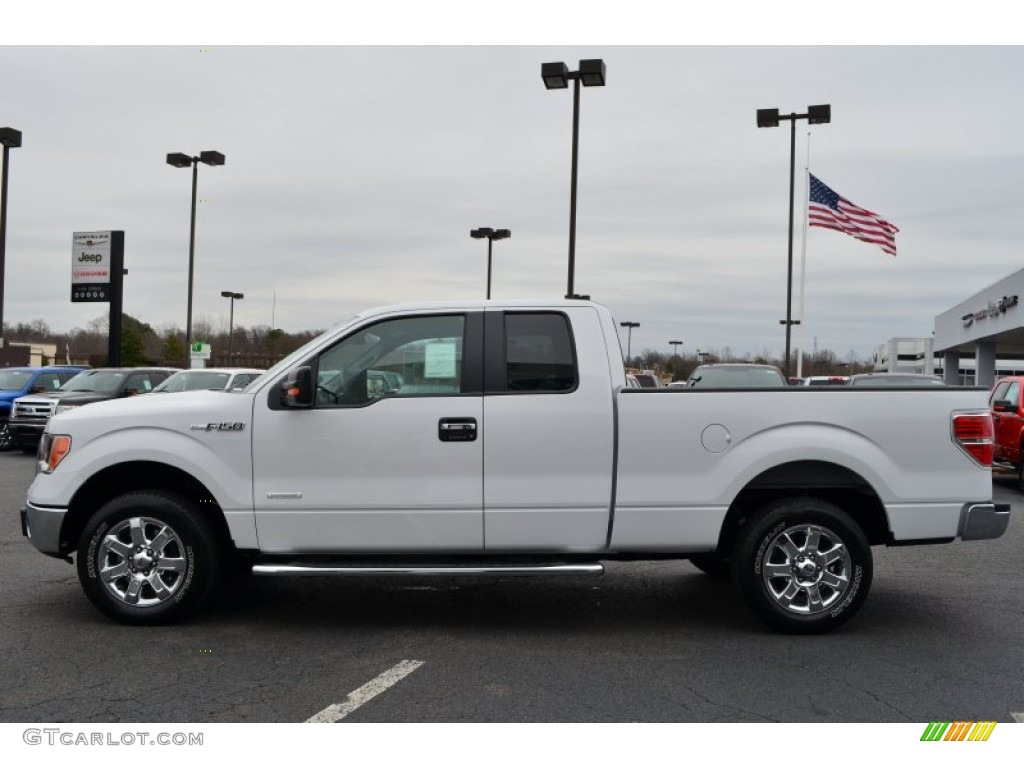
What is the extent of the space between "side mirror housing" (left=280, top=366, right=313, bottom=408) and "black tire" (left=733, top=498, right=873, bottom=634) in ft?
9.22

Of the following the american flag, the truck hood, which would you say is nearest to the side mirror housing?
the truck hood

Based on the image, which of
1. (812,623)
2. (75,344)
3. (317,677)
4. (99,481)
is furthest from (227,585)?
(75,344)

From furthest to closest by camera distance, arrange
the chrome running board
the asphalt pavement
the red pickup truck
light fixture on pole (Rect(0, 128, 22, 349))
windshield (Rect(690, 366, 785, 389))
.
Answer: light fixture on pole (Rect(0, 128, 22, 349)), windshield (Rect(690, 366, 785, 389)), the red pickup truck, the chrome running board, the asphalt pavement

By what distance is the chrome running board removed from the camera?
5691 millimetres

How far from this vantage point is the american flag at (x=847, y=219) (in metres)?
25.5

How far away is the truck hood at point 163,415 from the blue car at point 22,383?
48.1 feet

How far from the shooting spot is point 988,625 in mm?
6238

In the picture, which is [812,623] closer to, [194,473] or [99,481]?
[194,473]

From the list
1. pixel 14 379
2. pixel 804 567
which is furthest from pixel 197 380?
pixel 804 567

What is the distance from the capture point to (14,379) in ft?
64.7

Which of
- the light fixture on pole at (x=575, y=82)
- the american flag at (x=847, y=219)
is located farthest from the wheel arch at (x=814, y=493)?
the american flag at (x=847, y=219)

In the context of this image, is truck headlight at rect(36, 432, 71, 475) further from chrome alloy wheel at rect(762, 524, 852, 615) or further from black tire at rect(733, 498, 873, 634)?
chrome alloy wheel at rect(762, 524, 852, 615)

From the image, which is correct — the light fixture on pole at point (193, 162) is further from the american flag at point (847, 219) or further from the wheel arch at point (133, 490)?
the wheel arch at point (133, 490)

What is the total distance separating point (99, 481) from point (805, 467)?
4491mm
